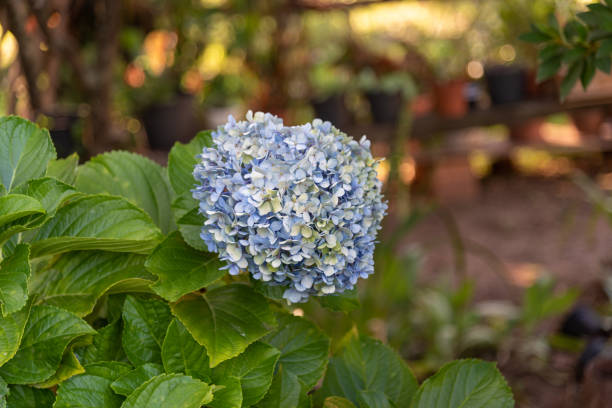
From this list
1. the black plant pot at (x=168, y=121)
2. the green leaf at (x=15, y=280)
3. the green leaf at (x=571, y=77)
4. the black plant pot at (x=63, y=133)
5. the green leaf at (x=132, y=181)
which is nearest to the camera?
the green leaf at (x=15, y=280)

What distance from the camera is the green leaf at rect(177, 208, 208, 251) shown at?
2.62ft

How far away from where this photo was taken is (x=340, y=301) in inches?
33.1

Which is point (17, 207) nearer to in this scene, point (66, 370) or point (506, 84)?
point (66, 370)

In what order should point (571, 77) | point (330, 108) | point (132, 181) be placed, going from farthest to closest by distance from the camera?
point (330, 108)
point (571, 77)
point (132, 181)

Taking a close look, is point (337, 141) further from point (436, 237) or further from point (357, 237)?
point (436, 237)

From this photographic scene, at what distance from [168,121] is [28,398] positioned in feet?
9.37

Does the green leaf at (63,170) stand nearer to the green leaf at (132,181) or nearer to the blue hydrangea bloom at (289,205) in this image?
the green leaf at (132,181)

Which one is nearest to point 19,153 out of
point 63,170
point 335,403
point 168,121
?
point 63,170

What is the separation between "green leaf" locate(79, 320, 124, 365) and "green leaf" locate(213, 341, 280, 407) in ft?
0.45

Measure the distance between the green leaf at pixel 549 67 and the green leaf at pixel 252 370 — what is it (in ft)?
2.24

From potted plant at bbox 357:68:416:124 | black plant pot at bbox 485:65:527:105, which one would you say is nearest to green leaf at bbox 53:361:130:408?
potted plant at bbox 357:68:416:124

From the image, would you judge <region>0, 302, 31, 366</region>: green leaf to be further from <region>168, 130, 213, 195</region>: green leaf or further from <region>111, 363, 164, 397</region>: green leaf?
<region>168, 130, 213, 195</region>: green leaf

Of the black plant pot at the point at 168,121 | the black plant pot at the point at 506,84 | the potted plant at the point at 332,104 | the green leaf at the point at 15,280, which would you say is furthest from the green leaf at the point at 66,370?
the black plant pot at the point at 506,84

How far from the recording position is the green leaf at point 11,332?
Answer: 69 centimetres
